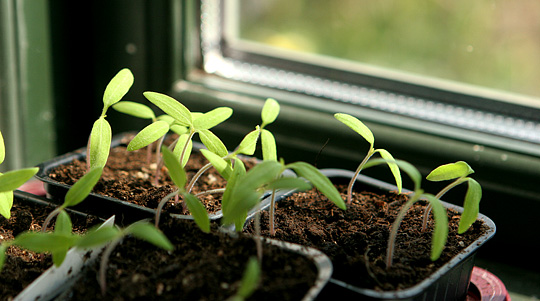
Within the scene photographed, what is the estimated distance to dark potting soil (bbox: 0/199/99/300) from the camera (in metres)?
0.67

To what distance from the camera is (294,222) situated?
2.64 feet

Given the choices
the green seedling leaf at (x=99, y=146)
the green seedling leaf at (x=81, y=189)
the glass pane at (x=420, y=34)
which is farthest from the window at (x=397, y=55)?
the green seedling leaf at (x=81, y=189)

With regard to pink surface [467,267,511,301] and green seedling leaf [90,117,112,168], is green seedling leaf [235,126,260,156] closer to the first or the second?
green seedling leaf [90,117,112,168]

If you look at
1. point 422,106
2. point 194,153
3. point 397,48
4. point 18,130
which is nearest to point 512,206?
point 422,106

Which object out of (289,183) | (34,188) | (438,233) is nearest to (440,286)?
(438,233)

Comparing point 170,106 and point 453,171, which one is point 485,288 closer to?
point 453,171

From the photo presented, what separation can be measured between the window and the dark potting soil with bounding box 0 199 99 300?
571mm

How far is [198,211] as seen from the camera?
654 mm

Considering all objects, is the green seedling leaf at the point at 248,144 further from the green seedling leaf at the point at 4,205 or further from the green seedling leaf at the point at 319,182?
the green seedling leaf at the point at 4,205

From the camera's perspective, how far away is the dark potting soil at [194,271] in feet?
1.95

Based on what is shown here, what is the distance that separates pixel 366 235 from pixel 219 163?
0.22m

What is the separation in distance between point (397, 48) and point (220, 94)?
1.22ft

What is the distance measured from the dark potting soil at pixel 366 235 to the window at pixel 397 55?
326 millimetres

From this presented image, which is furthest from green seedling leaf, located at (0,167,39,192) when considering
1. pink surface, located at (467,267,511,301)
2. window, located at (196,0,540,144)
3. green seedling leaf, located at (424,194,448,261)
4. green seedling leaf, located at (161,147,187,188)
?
window, located at (196,0,540,144)
